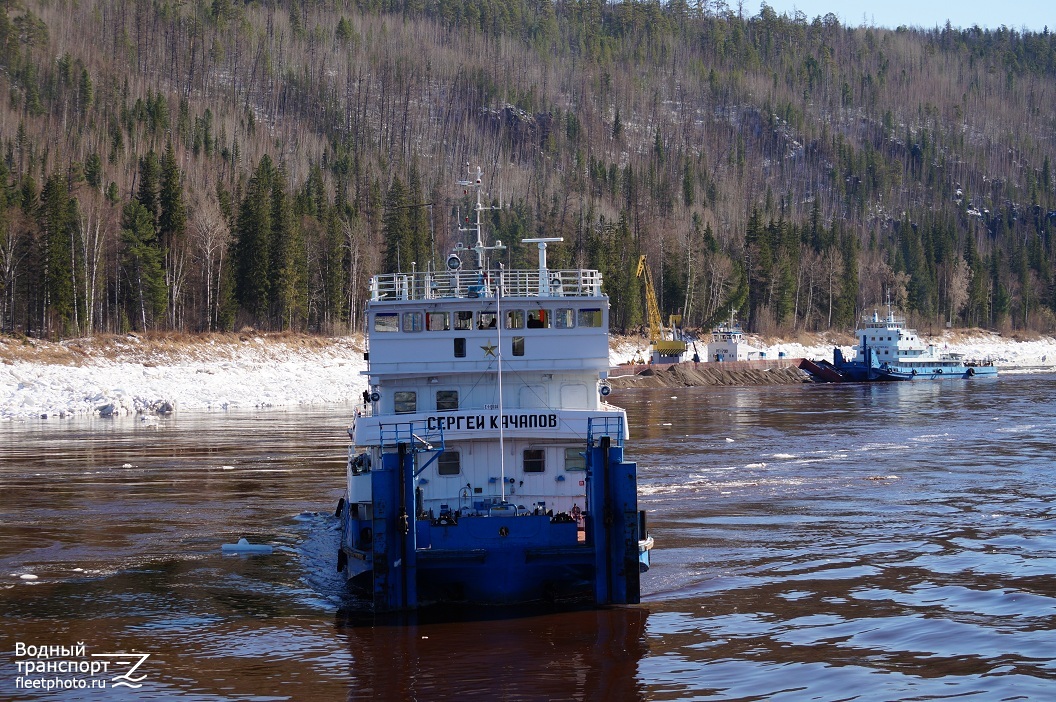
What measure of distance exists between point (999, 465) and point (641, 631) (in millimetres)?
30610

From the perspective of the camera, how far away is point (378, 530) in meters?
23.9

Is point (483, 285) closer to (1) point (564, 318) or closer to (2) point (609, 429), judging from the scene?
(1) point (564, 318)

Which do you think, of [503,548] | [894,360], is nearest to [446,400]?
[503,548]

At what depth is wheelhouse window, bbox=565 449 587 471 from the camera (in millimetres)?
27469

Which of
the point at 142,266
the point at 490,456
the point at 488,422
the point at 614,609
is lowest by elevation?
the point at 614,609

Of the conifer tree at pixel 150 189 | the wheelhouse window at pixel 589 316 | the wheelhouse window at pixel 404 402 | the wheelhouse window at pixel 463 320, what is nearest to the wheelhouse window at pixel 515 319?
the wheelhouse window at pixel 463 320

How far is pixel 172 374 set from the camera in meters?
86.6

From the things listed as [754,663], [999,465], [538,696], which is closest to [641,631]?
[754,663]

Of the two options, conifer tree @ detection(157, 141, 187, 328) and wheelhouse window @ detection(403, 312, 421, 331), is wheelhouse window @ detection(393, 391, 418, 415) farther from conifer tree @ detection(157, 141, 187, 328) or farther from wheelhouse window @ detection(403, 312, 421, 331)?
conifer tree @ detection(157, 141, 187, 328)

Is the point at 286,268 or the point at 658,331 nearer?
the point at 286,268

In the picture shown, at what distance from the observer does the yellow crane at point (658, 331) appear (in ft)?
422

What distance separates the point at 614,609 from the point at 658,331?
375ft

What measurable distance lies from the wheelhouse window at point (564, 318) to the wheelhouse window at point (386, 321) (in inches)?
159

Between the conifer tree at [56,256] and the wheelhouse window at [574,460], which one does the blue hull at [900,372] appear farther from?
the wheelhouse window at [574,460]
